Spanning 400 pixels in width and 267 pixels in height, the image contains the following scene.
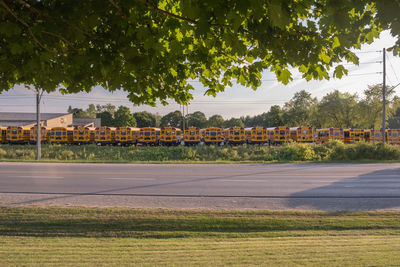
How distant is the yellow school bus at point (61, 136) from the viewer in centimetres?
3891

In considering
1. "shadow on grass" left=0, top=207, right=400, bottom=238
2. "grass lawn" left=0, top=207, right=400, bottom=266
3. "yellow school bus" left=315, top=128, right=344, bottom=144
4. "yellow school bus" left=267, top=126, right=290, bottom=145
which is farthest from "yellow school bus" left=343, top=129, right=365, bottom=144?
"grass lawn" left=0, top=207, right=400, bottom=266

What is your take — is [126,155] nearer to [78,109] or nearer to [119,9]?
[119,9]

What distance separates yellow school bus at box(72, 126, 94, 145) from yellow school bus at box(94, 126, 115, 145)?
1264mm

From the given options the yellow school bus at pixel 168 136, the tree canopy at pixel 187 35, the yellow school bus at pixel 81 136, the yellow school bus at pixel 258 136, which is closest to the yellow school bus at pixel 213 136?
the yellow school bus at pixel 258 136

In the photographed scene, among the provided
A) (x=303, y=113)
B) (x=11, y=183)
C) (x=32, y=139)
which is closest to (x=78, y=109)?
(x=32, y=139)

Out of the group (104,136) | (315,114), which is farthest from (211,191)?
(315,114)

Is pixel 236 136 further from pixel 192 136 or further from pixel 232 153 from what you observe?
pixel 232 153

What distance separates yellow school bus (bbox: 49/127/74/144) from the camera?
1532 inches

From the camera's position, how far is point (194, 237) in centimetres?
589

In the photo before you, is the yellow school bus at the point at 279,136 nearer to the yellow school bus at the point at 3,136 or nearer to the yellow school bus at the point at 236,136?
the yellow school bus at the point at 236,136

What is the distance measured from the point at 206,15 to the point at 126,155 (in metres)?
26.9

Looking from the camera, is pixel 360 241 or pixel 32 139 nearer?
pixel 360 241

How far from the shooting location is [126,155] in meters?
28.6

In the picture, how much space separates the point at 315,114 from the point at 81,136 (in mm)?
47392
